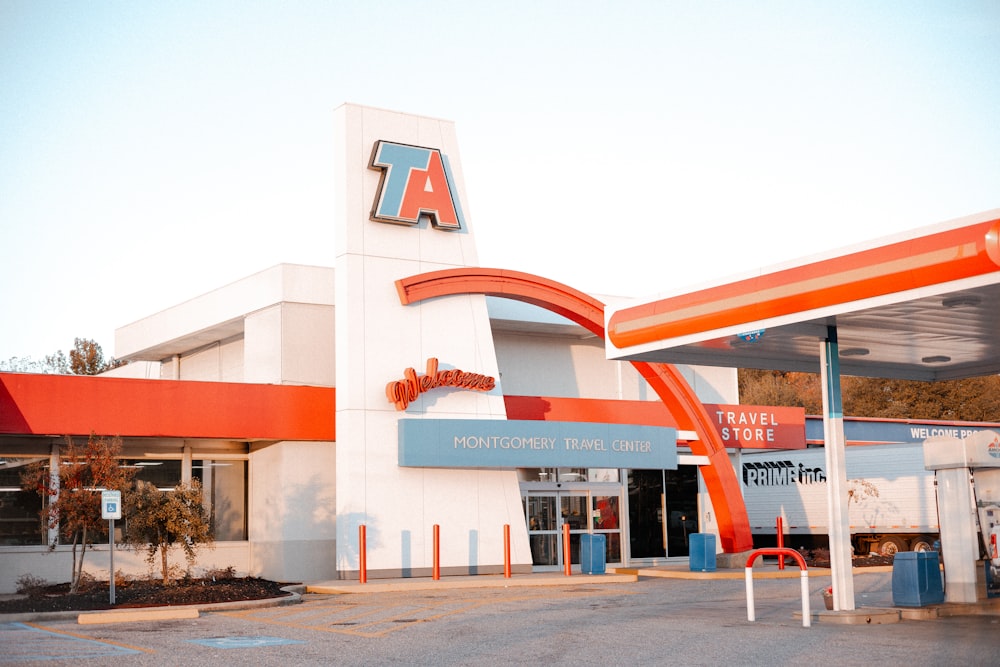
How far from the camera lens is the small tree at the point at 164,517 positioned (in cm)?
2108

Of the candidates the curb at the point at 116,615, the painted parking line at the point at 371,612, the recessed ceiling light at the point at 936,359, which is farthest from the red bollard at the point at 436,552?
the recessed ceiling light at the point at 936,359

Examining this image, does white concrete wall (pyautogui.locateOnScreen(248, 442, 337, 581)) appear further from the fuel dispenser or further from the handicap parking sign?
the fuel dispenser

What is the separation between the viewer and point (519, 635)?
14508 millimetres

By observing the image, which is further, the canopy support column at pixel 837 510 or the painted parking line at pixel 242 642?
the canopy support column at pixel 837 510

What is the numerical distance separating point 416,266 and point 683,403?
26.6ft

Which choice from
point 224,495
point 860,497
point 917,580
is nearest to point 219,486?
point 224,495

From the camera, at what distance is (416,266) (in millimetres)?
26781

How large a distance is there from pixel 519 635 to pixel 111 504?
8709 millimetres

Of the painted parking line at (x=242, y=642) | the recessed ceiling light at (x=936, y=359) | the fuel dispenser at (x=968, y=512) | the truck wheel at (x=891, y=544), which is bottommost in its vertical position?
the truck wheel at (x=891, y=544)

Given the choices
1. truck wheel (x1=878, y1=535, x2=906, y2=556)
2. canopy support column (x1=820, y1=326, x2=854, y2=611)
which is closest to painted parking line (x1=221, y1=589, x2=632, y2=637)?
canopy support column (x1=820, y1=326, x2=854, y2=611)

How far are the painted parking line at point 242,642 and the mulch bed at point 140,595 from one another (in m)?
5.24

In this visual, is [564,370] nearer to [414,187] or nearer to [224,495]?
[414,187]

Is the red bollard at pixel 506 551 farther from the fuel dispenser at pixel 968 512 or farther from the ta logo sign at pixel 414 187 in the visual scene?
the fuel dispenser at pixel 968 512

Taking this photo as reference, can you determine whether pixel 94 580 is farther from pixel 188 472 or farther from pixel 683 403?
pixel 683 403
